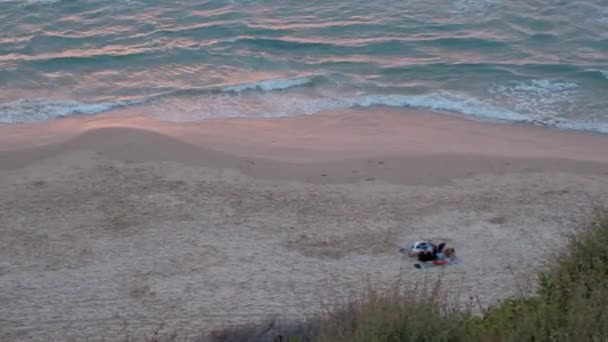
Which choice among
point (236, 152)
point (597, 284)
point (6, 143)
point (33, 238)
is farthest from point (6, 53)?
point (597, 284)

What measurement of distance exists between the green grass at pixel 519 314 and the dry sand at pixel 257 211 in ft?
4.52

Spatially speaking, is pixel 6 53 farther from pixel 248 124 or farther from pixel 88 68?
pixel 248 124

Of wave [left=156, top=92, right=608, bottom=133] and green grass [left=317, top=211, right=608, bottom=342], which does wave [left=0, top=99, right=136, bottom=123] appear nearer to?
wave [left=156, top=92, right=608, bottom=133]

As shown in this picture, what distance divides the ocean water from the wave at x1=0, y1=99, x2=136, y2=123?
1.4 inches

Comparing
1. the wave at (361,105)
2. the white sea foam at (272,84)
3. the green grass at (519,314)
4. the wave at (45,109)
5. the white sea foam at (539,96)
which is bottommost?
the white sea foam at (539,96)

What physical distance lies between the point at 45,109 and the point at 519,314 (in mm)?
11780

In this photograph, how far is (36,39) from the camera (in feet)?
67.1

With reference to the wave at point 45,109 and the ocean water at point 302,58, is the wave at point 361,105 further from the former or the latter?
the wave at point 45,109

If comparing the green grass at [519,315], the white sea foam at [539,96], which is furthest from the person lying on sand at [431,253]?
the white sea foam at [539,96]

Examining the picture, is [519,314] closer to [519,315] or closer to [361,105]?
[519,315]

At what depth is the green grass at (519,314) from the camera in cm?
543

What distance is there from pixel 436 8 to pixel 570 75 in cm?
578

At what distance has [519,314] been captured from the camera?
6.06 m

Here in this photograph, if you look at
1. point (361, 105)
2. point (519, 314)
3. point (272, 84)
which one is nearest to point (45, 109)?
point (272, 84)
